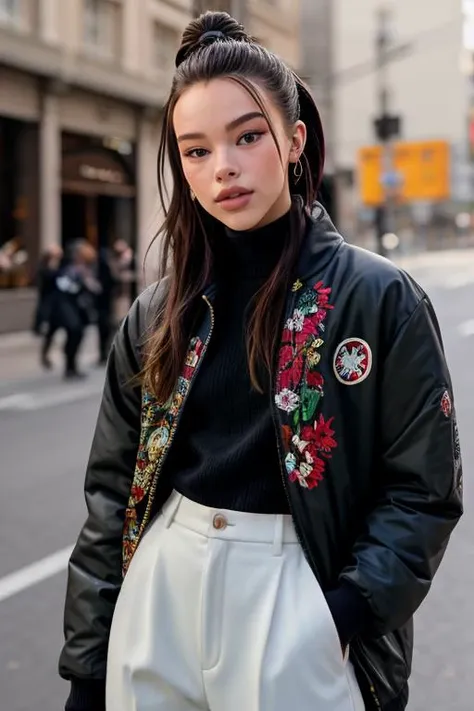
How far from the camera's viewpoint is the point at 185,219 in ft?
6.03

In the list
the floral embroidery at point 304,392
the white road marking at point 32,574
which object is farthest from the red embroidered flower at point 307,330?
the white road marking at point 32,574

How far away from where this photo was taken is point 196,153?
1.66 metres

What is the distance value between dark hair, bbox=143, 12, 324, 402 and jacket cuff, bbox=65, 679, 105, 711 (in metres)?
0.52

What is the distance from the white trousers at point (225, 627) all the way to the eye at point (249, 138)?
2.00 feet

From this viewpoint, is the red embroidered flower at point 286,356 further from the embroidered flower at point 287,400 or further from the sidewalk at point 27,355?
the sidewalk at point 27,355

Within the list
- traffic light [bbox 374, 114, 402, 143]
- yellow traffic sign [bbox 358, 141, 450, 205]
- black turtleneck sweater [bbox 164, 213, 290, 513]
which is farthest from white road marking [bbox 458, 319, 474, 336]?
yellow traffic sign [bbox 358, 141, 450, 205]

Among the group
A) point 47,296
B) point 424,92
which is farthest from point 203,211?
point 424,92

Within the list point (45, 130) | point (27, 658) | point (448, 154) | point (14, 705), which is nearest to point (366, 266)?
point (14, 705)

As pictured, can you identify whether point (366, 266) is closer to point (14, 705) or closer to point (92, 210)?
point (14, 705)

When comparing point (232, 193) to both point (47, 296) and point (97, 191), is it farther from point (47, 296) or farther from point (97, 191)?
point (97, 191)

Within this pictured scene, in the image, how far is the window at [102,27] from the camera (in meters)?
21.2

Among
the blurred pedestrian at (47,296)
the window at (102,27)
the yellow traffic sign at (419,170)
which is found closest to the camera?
the blurred pedestrian at (47,296)

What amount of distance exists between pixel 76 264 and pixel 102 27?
10.4 meters

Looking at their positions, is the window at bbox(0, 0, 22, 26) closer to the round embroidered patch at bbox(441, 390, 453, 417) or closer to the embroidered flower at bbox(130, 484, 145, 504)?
the embroidered flower at bbox(130, 484, 145, 504)
